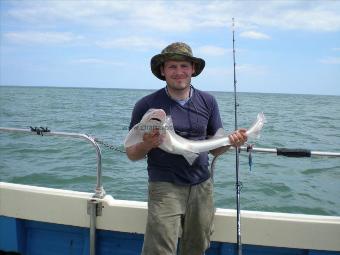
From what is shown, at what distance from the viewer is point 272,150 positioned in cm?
349

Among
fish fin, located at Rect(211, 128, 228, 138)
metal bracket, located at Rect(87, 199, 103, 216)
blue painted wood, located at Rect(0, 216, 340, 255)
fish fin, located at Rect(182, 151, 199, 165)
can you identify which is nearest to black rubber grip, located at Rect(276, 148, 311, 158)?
fish fin, located at Rect(211, 128, 228, 138)

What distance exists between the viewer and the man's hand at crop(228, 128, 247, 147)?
3.30 meters

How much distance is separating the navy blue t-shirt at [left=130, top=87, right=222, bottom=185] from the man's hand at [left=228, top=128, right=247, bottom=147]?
234 millimetres

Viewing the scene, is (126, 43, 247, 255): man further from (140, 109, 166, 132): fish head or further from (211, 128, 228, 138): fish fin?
(140, 109, 166, 132): fish head

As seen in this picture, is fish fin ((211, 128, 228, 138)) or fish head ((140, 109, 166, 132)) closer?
fish head ((140, 109, 166, 132))

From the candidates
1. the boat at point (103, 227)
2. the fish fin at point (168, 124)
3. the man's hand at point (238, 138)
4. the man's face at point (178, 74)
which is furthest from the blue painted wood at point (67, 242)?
the man's face at point (178, 74)

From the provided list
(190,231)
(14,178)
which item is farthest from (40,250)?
(14,178)

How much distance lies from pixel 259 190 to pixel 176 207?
661 cm

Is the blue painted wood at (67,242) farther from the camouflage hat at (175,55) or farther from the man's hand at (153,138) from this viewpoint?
the camouflage hat at (175,55)

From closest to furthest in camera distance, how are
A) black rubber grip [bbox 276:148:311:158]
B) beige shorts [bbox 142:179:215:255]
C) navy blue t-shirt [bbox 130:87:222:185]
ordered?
beige shorts [bbox 142:179:215:255] < navy blue t-shirt [bbox 130:87:222:185] < black rubber grip [bbox 276:148:311:158]

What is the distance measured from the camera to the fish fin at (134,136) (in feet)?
9.64

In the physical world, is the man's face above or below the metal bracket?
above

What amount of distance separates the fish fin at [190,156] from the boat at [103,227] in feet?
2.65

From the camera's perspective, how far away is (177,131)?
3199 mm
